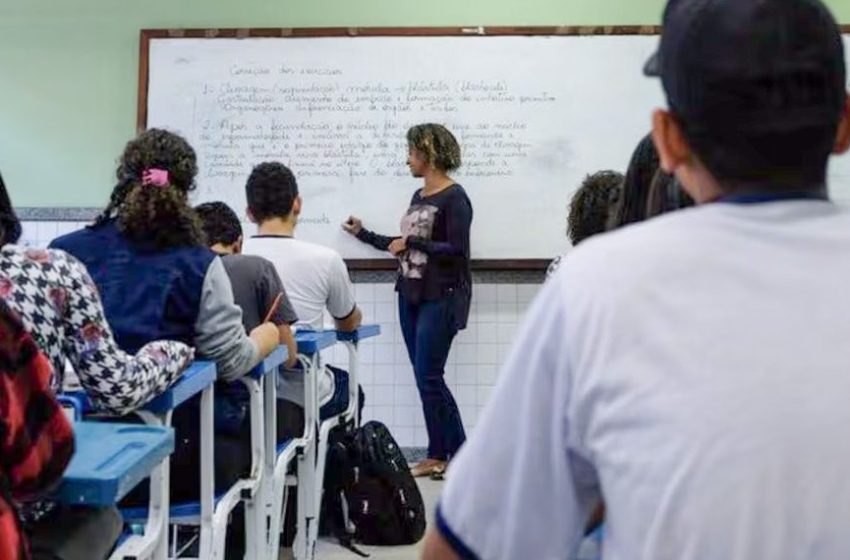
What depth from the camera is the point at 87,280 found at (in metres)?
1.43

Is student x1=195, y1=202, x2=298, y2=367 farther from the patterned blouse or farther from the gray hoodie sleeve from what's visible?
the patterned blouse

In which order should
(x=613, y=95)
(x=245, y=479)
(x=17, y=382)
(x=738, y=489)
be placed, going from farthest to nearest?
(x=613, y=95)
(x=245, y=479)
(x=17, y=382)
(x=738, y=489)

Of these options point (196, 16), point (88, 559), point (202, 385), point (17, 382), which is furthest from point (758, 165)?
point (196, 16)

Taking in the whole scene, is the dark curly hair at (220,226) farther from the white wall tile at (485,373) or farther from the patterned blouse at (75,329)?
the white wall tile at (485,373)

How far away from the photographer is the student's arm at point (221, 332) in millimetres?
1879

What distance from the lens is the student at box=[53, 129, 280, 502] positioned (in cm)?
182

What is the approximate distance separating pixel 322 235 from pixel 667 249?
348cm

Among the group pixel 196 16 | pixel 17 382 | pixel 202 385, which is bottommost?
pixel 202 385

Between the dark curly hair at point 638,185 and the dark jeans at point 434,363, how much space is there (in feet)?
7.77

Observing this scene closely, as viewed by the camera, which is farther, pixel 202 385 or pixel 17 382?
pixel 202 385

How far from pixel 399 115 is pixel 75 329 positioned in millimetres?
2788

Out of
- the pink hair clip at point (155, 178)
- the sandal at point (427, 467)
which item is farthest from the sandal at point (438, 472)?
the pink hair clip at point (155, 178)

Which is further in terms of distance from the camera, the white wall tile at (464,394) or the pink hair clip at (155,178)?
the white wall tile at (464,394)

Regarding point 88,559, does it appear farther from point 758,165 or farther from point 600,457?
point 758,165
